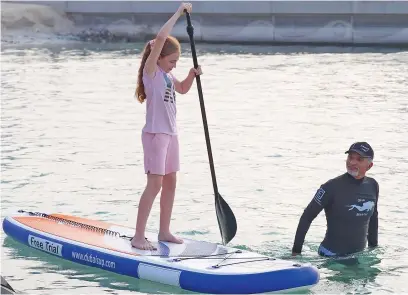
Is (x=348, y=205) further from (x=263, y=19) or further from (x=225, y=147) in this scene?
(x=263, y=19)

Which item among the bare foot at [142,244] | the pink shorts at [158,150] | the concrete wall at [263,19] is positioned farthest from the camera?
the concrete wall at [263,19]

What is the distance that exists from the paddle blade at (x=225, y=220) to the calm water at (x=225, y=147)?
0.39 meters

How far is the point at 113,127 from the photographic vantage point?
1711 cm

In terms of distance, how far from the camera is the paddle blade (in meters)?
9.05

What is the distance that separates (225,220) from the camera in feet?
29.7

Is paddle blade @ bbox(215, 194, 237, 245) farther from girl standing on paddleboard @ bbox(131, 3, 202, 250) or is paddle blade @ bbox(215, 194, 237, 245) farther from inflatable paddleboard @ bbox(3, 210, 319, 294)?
girl standing on paddleboard @ bbox(131, 3, 202, 250)

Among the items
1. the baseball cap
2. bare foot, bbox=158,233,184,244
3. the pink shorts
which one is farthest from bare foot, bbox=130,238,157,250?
the baseball cap

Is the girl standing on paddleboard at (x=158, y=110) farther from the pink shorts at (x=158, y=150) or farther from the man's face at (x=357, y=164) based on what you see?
the man's face at (x=357, y=164)

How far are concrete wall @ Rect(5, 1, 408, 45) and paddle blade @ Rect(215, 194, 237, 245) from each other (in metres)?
20.3

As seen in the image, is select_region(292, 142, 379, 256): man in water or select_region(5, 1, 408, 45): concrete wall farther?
select_region(5, 1, 408, 45): concrete wall

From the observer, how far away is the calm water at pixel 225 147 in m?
8.89

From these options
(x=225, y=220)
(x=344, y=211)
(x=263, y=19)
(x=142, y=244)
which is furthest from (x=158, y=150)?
(x=263, y=19)

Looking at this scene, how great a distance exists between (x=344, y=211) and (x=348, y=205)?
56 millimetres

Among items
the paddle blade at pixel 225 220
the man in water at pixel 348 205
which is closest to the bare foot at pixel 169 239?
the paddle blade at pixel 225 220
